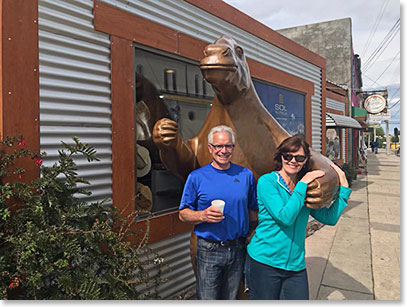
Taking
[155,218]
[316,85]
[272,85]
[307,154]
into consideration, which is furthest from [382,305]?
[316,85]

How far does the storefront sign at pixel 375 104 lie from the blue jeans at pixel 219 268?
54.0 ft

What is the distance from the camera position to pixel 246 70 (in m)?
2.27

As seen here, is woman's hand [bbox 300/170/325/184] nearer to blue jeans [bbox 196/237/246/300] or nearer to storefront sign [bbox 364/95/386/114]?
blue jeans [bbox 196/237/246/300]

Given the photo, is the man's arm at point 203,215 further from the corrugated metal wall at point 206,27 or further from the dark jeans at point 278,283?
the corrugated metal wall at point 206,27

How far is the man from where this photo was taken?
6.11 ft

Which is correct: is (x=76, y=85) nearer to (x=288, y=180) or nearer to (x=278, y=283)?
(x=288, y=180)

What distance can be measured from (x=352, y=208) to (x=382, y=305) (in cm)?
710

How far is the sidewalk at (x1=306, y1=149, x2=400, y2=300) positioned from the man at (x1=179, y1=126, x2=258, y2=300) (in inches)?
72.3

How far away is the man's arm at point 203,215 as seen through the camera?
1.67m

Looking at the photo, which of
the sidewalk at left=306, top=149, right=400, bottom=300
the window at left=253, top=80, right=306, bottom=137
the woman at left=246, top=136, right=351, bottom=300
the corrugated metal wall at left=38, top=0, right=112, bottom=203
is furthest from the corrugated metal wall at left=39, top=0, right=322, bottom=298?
the window at left=253, top=80, right=306, bottom=137

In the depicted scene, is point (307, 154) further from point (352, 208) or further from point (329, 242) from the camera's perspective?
point (352, 208)

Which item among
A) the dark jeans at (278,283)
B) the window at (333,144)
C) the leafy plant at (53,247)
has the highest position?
the window at (333,144)

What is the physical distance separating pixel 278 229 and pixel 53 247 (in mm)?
1211

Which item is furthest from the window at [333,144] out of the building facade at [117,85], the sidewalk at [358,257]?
the building facade at [117,85]
